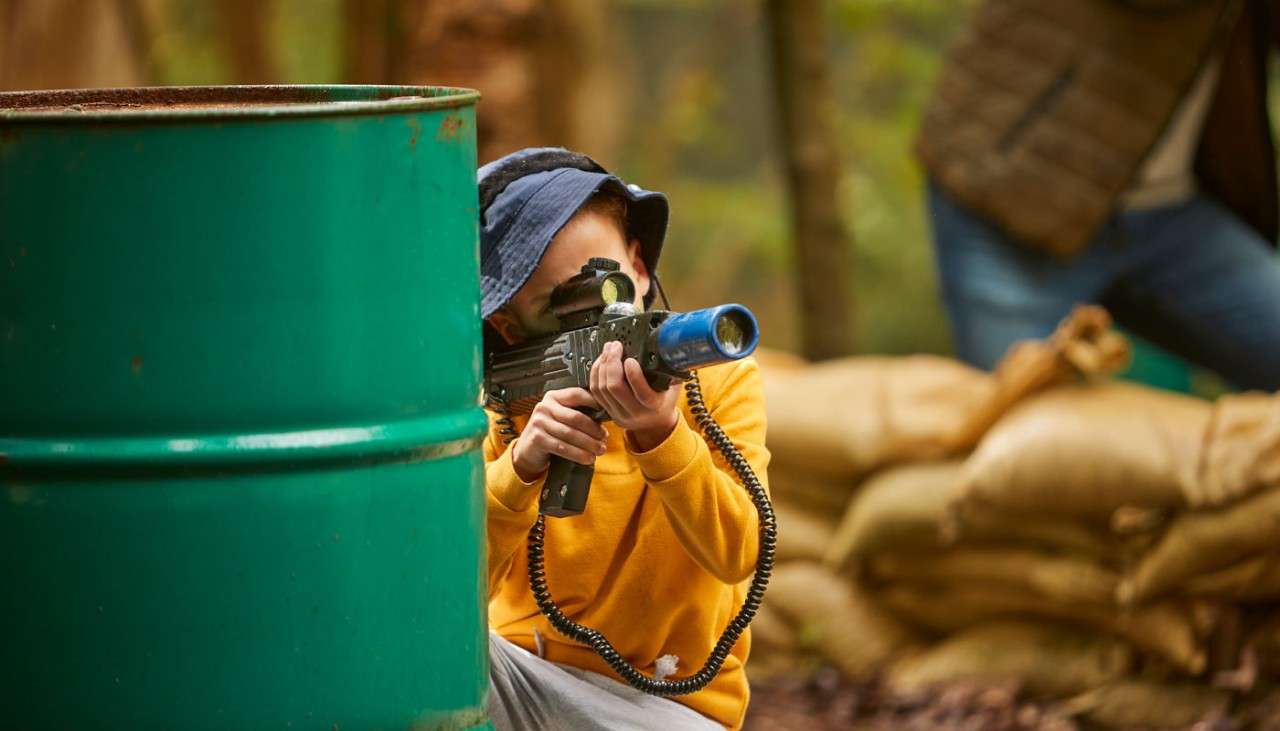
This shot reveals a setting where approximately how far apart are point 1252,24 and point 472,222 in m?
3.33

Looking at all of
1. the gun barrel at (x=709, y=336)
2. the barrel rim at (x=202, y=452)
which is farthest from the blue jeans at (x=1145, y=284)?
the barrel rim at (x=202, y=452)

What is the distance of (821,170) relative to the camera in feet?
20.9

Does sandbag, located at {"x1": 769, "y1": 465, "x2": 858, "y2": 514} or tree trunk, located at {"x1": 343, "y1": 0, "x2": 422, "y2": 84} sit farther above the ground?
tree trunk, located at {"x1": 343, "y1": 0, "x2": 422, "y2": 84}

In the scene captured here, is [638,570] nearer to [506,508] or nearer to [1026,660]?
[506,508]

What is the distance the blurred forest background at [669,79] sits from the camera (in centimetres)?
596

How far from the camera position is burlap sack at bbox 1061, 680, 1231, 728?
4.66 metres

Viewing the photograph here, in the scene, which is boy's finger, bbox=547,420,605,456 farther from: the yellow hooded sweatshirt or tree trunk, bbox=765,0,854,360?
tree trunk, bbox=765,0,854,360

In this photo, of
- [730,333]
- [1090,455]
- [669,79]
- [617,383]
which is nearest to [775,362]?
[1090,455]

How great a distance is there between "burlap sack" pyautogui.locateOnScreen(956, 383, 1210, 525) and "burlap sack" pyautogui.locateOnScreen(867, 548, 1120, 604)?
13 cm

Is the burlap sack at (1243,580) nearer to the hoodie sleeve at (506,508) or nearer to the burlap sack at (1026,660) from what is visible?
the burlap sack at (1026,660)

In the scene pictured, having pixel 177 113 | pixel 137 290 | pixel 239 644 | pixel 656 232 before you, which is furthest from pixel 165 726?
pixel 656 232

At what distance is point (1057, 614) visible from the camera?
195 inches

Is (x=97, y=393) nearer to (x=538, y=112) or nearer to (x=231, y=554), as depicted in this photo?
(x=231, y=554)

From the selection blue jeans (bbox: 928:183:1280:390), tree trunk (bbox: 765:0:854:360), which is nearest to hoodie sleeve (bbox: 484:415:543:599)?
blue jeans (bbox: 928:183:1280:390)
